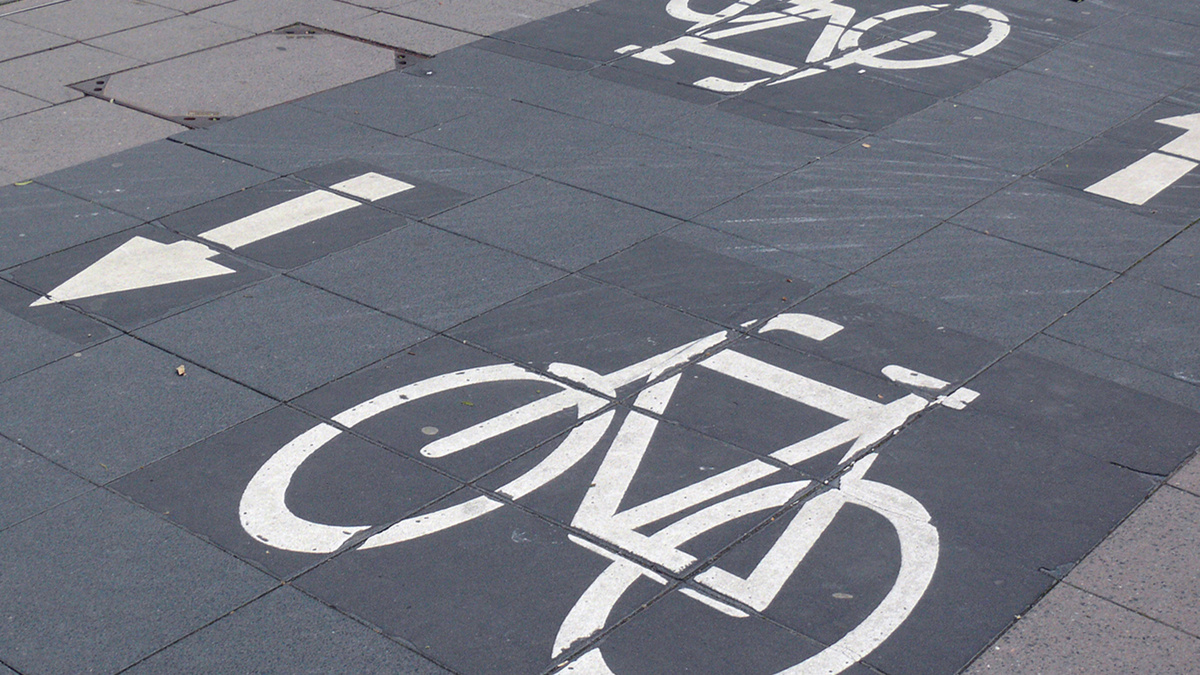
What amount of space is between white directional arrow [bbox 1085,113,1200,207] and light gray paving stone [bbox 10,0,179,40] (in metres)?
9.83

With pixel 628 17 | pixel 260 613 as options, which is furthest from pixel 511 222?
pixel 628 17

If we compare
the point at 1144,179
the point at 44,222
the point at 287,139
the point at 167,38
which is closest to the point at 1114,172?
the point at 1144,179

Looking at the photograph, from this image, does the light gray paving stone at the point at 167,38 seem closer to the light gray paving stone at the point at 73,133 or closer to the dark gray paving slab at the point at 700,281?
the light gray paving stone at the point at 73,133

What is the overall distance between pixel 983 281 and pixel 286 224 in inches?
197

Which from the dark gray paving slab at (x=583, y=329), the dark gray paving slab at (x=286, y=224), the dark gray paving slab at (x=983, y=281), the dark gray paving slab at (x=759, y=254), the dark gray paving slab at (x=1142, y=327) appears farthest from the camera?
the dark gray paving slab at (x=286, y=224)

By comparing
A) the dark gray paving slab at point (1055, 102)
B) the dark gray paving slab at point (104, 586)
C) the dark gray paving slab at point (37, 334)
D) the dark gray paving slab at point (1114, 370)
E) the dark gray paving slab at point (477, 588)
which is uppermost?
the dark gray paving slab at point (1055, 102)

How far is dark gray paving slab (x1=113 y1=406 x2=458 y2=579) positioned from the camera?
619cm

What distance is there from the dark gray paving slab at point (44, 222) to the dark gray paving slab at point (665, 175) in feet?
11.3

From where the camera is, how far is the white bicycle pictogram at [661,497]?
233 inches

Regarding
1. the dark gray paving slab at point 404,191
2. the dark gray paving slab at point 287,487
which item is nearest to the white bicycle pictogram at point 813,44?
the dark gray paving slab at point 404,191

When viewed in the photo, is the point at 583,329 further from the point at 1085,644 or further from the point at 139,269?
the point at 1085,644

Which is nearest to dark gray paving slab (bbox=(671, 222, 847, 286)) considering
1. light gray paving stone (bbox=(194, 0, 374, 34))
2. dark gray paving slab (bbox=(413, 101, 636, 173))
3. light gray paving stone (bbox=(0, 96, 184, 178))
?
dark gray paving slab (bbox=(413, 101, 636, 173))

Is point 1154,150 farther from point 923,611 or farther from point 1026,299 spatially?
point 923,611

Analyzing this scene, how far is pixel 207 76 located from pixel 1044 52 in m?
8.53
